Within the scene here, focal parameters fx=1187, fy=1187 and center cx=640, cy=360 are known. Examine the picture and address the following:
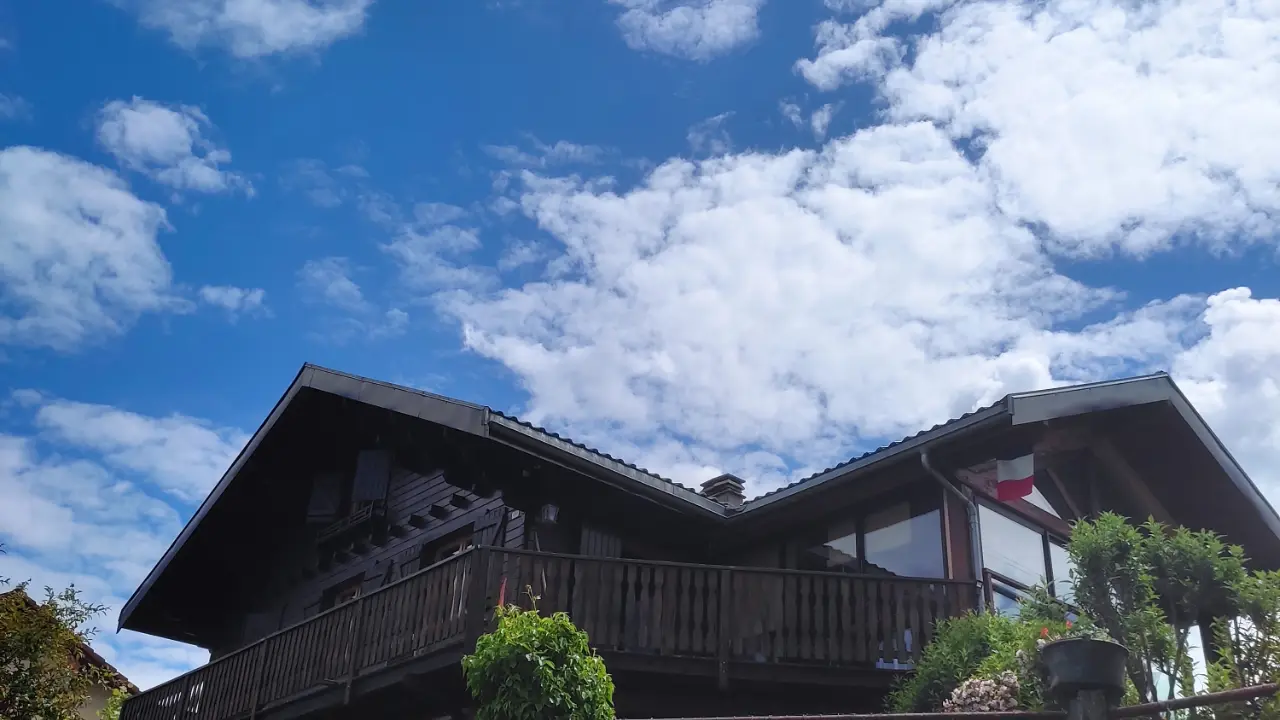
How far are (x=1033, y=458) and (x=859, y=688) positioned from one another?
12.1ft

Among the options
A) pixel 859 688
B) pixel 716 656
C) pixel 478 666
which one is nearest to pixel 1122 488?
pixel 859 688

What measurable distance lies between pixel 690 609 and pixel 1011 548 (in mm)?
4194

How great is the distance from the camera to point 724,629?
13.6 meters

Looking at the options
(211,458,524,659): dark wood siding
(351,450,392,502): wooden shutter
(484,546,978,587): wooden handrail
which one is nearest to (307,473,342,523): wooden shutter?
(211,458,524,659): dark wood siding

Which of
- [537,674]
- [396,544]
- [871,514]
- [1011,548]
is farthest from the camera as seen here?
[396,544]

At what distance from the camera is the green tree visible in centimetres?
1834

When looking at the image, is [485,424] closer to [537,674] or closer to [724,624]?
[724,624]

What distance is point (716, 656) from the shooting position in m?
13.5

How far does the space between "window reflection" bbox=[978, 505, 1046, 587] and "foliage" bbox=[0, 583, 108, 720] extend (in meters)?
14.2

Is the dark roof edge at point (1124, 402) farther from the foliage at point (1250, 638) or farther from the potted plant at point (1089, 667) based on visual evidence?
the potted plant at point (1089, 667)

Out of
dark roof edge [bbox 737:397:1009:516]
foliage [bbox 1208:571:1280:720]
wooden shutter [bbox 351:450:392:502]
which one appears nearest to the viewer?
foliage [bbox 1208:571:1280:720]

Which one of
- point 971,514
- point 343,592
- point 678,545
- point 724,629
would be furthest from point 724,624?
point 343,592

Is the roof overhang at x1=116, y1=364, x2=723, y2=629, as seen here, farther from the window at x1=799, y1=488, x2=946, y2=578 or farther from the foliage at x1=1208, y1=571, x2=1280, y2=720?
the foliage at x1=1208, y1=571, x2=1280, y2=720

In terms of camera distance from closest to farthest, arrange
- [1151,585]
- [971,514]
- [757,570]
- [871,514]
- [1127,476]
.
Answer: [1151,585]
[757,570]
[971,514]
[871,514]
[1127,476]
